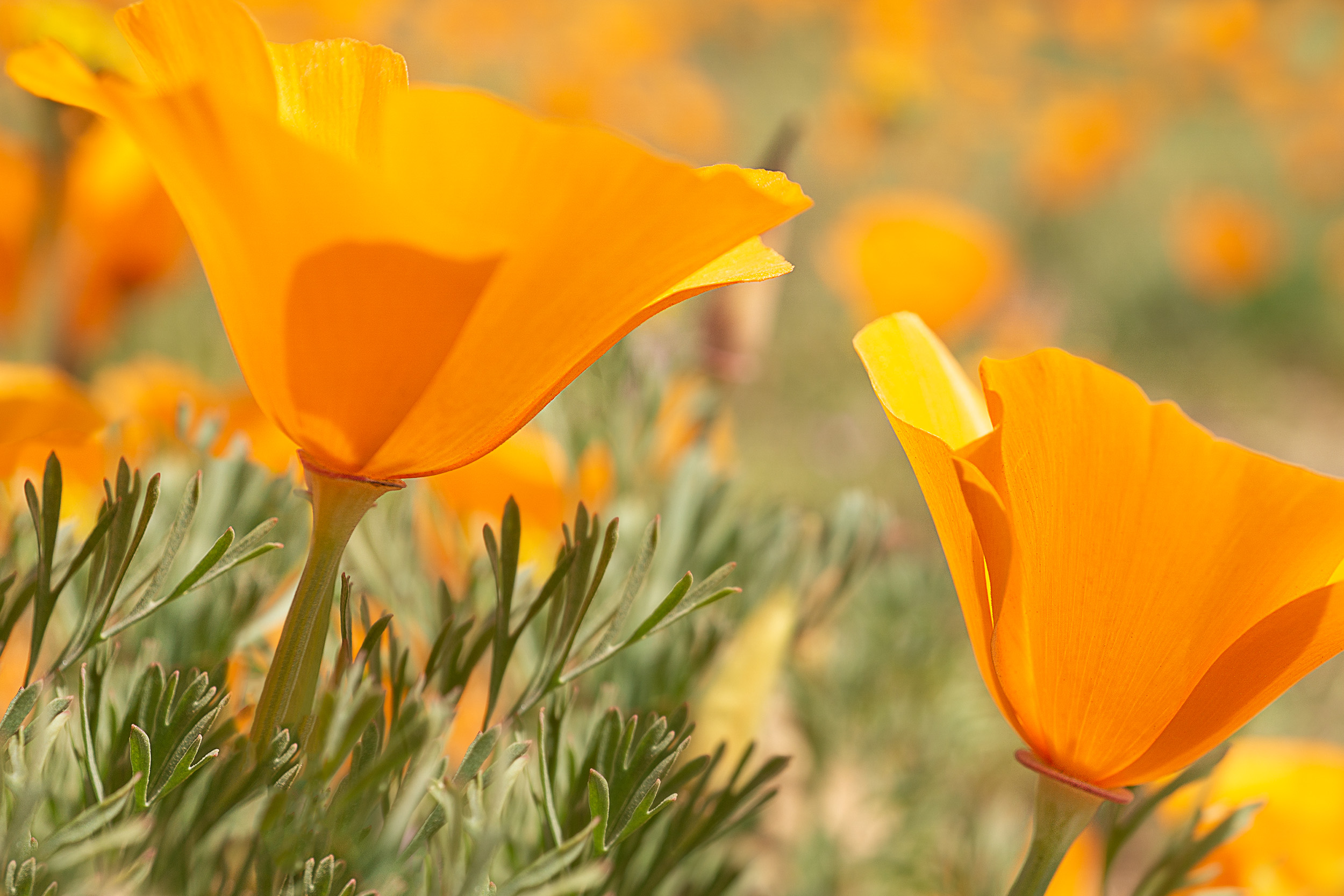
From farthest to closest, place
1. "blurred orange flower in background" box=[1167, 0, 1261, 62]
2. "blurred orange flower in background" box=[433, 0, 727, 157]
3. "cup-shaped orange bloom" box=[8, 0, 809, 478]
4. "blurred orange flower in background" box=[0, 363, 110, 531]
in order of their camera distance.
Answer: "blurred orange flower in background" box=[1167, 0, 1261, 62] → "blurred orange flower in background" box=[433, 0, 727, 157] → "blurred orange flower in background" box=[0, 363, 110, 531] → "cup-shaped orange bloom" box=[8, 0, 809, 478]

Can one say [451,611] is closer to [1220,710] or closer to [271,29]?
[1220,710]

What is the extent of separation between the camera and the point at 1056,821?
0.32 metres

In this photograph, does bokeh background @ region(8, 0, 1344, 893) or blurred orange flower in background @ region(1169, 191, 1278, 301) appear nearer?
bokeh background @ region(8, 0, 1344, 893)

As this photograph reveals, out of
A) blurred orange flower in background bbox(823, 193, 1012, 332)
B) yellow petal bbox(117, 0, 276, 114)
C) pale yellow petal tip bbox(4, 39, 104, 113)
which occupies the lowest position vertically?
pale yellow petal tip bbox(4, 39, 104, 113)

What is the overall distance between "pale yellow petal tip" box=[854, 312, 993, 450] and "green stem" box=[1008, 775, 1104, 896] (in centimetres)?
11

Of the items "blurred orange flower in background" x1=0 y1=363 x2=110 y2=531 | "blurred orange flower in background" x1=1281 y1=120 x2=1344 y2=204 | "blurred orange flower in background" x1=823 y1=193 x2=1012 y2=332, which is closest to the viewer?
"blurred orange flower in background" x1=0 y1=363 x2=110 y2=531

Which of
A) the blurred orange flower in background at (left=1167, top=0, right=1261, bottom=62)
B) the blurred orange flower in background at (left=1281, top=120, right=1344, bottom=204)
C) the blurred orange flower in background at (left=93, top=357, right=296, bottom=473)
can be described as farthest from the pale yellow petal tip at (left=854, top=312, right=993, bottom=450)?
the blurred orange flower in background at (left=1167, top=0, right=1261, bottom=62)

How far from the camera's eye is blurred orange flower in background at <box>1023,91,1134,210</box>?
203 inches

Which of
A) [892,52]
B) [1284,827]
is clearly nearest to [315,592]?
[1284,827]

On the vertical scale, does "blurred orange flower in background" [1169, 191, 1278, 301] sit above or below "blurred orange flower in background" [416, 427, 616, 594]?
above

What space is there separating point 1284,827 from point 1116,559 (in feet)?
1.09

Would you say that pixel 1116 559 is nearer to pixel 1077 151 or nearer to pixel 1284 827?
pixel 1284 827

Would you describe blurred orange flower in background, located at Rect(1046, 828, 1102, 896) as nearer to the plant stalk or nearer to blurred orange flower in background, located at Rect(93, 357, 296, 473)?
the plant stalk

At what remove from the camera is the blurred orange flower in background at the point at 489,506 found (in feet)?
1.88
